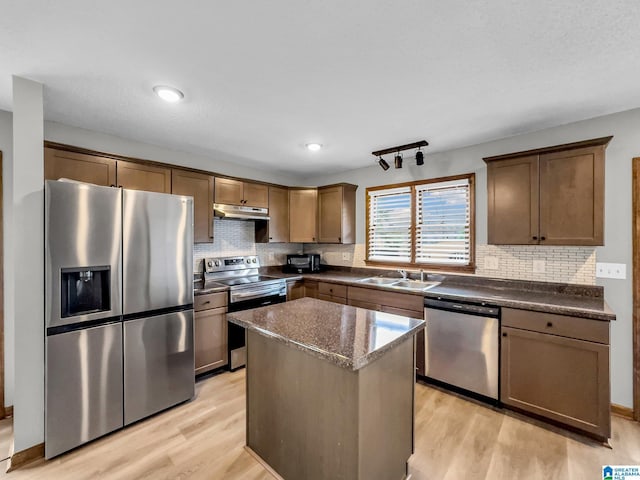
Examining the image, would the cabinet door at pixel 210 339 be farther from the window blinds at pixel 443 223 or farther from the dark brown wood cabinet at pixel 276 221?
the window blinds at pixel 443 223

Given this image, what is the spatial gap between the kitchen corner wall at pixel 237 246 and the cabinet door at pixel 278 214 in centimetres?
32

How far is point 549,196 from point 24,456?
4.31 meters

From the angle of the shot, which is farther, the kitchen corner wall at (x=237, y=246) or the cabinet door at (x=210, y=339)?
the kitchen corner wall at (x=237, y=246)

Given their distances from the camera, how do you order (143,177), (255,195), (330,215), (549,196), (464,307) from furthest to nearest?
(330,215)
(255,195)
(143,177)
(464,307)
(549,196)

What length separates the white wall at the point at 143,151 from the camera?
2582mm

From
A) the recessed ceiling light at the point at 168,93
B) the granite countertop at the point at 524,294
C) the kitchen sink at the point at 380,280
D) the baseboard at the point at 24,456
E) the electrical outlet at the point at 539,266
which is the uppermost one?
the recessed ceiling light at the point at 168,93

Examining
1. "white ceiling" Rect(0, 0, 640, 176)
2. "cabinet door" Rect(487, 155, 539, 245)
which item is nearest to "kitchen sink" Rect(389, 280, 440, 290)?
"cabinet door" Rect(487, 155, 539, 245)

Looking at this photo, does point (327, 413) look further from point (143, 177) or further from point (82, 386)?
point (143, 177)

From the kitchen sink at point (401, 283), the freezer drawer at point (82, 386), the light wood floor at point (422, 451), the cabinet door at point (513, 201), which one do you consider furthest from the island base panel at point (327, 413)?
the cabinet door at point (513, 201)

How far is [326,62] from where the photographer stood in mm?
1693

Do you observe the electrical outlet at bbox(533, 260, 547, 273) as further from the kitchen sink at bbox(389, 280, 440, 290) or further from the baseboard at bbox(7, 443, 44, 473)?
the baseboard at bbox(7, 443, 44, 473)

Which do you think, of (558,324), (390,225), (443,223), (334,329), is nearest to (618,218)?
(558,324)

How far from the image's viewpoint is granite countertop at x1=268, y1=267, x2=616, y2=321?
84.0 inches

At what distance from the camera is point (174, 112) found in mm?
2354
